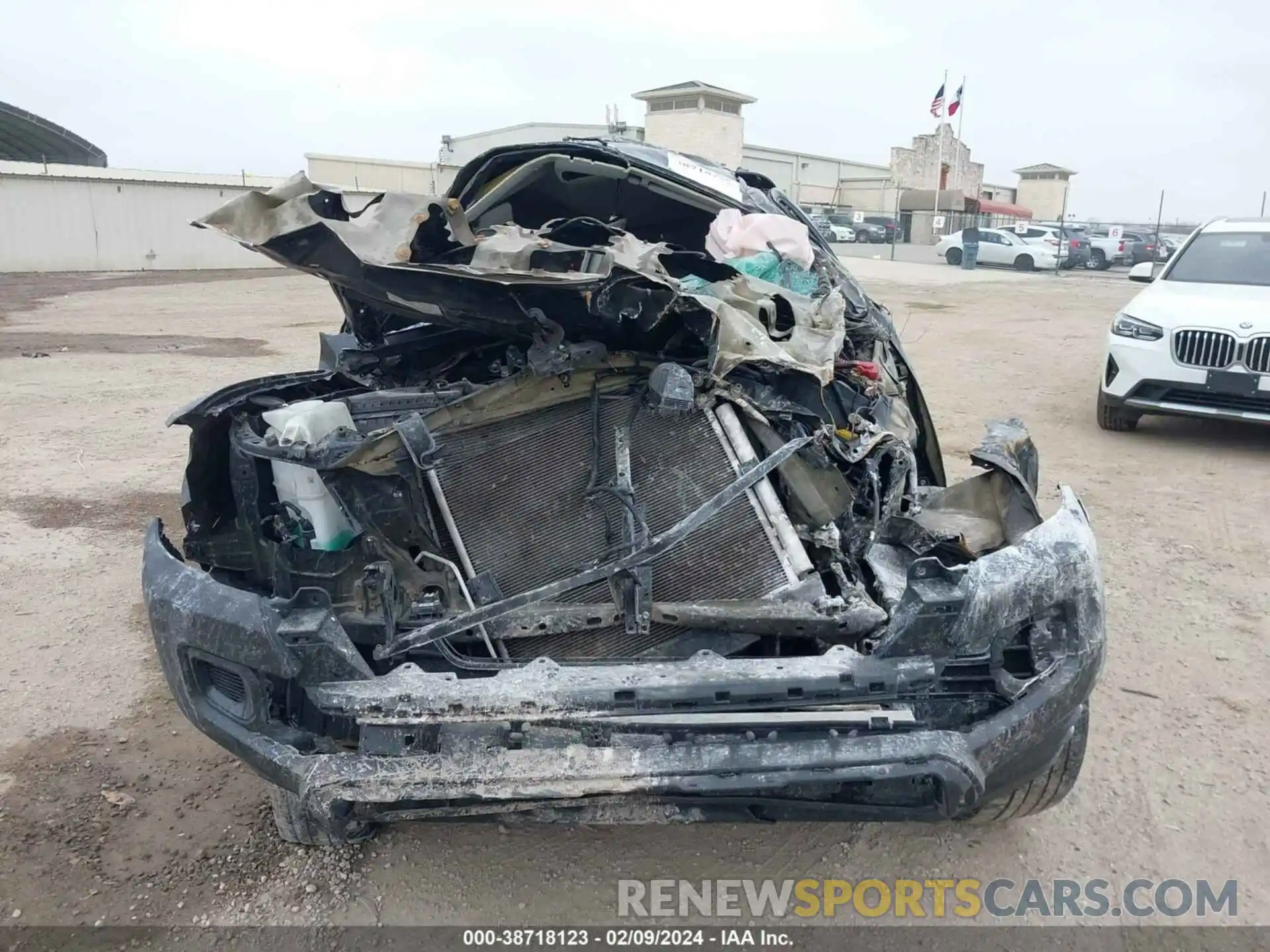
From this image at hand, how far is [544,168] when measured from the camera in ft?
11.8

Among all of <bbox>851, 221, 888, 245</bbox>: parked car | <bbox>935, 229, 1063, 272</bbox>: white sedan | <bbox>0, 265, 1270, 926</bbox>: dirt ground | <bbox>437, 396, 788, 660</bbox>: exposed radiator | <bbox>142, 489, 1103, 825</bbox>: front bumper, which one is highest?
<bbox>851, 221, 888, 245</bbox>: parked car

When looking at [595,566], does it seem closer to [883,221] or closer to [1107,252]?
[1107,252]

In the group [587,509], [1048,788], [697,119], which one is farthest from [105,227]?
[1048,788]

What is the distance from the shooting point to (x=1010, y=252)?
79.6ft

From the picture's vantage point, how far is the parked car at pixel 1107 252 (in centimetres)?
2523

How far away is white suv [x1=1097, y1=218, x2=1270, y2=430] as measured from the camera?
5719 millimetres

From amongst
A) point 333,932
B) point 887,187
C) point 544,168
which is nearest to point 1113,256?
point 887,187

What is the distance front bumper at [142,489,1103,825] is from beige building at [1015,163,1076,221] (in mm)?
52437

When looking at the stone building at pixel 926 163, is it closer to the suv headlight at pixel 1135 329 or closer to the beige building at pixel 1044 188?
the beige building at pixel 1044 188

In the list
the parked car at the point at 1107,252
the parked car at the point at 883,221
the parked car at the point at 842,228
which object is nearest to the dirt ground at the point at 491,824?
the parked car at the point at 1107,252

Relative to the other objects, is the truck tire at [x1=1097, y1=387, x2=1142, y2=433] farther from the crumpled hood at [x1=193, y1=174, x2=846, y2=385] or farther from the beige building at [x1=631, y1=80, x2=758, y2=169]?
the beige building at [x1=631, y1=80, x2=758, y2=169]

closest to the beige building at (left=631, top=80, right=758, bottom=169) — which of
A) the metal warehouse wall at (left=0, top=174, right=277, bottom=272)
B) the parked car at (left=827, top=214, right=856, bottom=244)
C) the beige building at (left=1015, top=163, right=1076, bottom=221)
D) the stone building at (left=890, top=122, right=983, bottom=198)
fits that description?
the parked car at (left=827, top=214, right=856, bottom=244)

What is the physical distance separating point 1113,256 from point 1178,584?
2514cm

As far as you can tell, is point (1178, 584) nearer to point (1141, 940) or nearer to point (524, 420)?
point (1141, 940)
